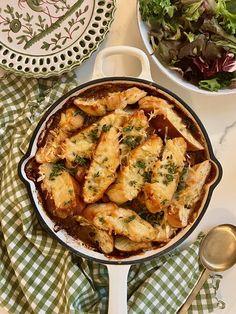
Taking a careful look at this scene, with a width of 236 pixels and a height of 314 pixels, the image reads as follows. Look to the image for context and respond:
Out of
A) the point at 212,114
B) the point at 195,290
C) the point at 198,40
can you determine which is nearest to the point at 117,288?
the point at 195,290

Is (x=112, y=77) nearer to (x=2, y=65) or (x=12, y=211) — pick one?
(x=2, y=65)

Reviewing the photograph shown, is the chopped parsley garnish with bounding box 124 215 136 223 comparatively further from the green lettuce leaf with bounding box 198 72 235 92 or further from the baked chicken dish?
the green lettuce leaf with bounding box 198 72 235 92

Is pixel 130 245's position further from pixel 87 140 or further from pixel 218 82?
pixel 218 82

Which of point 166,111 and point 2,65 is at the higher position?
point 2,65

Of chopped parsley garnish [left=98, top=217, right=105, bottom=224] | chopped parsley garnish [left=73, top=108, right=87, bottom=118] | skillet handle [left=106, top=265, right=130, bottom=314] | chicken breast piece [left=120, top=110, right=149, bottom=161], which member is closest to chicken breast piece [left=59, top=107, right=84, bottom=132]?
chopped parsley garnish [left=73, top=108, right=87, bottom=118]

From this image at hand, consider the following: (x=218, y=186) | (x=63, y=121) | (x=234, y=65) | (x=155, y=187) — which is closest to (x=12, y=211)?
(x=63, y=121)
